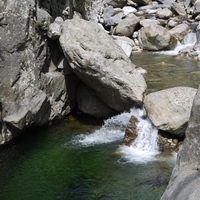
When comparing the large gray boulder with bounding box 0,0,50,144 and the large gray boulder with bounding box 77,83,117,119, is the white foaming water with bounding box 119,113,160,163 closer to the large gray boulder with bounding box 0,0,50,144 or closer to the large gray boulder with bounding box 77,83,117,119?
the large gray boulder with bounding box 77,83,117,119

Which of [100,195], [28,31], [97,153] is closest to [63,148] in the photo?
[97,153]

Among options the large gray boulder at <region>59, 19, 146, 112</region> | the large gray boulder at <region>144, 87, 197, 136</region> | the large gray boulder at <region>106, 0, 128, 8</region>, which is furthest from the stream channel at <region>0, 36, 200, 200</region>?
the large gray boulder at <region>106, 0, 128, 8</region>

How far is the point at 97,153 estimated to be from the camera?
10352mm

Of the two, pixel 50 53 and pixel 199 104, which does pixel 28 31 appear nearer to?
pixel 50 53

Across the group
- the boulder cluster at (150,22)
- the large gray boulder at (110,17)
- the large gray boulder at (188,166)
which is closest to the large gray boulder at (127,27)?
the boulder cluster at (150,22)

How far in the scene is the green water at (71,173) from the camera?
8.45m

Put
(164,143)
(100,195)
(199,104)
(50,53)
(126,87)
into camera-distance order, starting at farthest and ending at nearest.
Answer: (50,53), (126,87), (164,143), (100,195), (199,104)

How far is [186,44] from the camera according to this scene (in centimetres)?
2148

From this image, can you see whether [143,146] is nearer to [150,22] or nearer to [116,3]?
[150,22]

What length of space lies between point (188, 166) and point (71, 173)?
497 cm

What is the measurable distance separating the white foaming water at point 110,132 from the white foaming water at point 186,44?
30.9 feet

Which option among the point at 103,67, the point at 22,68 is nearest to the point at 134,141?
the point at 103,67

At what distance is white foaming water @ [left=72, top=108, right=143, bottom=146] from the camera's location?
11125 mm

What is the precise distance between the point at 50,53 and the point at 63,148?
11.5 feet
